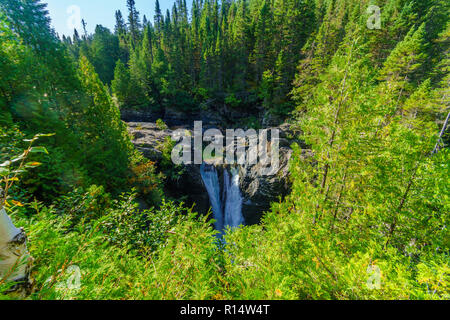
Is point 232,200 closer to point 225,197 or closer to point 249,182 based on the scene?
point 225,197

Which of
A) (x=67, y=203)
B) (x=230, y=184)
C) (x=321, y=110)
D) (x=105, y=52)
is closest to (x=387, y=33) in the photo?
(x=230, y=184)

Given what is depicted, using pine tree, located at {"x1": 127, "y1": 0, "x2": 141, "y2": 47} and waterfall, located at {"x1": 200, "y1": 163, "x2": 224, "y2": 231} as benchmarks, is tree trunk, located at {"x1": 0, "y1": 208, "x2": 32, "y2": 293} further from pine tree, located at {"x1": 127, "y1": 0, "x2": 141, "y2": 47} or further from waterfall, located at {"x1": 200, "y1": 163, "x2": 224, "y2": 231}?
pine tree, located at {"x1": 127, "y1": 0, "x2": 141, "y2": 47}

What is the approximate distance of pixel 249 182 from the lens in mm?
14977

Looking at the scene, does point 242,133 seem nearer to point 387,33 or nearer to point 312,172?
point 387,33

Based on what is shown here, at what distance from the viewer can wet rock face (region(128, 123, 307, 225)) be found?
43.0 ft

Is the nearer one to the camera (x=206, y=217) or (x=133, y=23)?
(x=206, y=217)

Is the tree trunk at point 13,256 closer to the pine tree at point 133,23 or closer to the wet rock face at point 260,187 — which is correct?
the wet rock face at point 260,187

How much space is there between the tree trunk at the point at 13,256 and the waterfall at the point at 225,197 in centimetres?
1523

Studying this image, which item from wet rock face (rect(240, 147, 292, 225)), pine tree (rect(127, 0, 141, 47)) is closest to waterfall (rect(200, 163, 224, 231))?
wet rock face (rect(240, 147, 292, 225))

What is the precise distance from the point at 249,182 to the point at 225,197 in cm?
416

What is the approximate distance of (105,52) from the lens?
49.2m

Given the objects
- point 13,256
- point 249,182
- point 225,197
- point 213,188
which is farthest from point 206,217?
point 213,188

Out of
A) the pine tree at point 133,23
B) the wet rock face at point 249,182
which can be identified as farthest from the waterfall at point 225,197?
→ the pine tree at point 133,23
